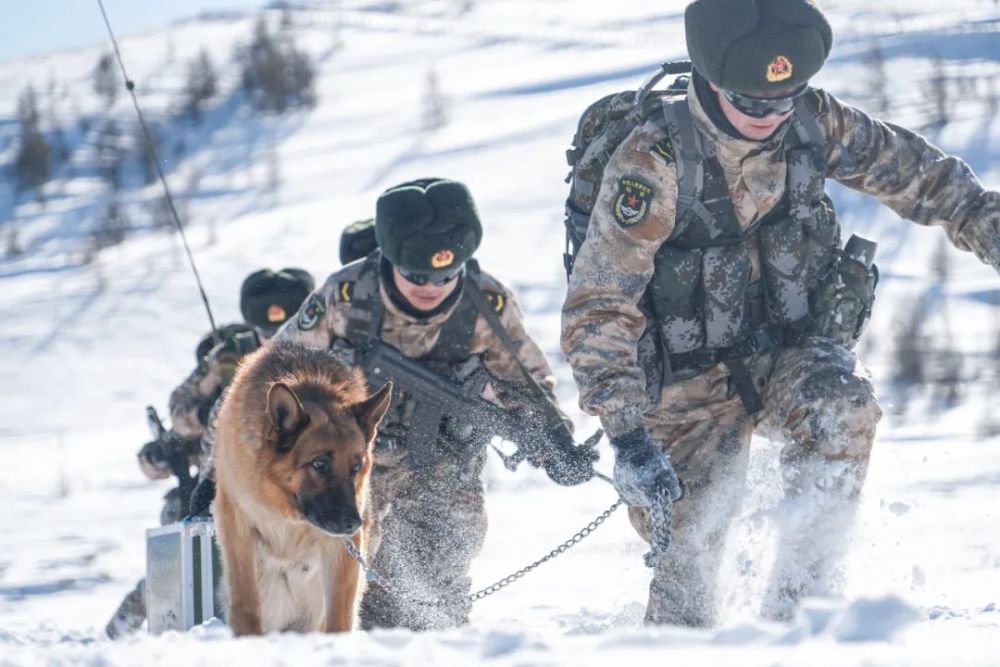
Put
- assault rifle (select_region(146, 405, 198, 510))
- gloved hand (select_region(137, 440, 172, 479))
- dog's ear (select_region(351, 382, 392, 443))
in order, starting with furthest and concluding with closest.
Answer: gloved hand (select_region(137, 440, 172, 479))
assault rifle (select_region(146, 405, 198, 510))
dog's ear (select_region(351, 382, 392, 443))

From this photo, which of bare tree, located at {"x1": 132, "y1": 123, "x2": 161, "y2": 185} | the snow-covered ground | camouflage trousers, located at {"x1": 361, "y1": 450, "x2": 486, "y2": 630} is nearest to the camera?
the snow-covered ground

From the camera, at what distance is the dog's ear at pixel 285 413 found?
462cm

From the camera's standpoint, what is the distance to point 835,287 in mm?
5086

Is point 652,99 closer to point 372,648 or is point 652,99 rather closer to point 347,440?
point 347,440

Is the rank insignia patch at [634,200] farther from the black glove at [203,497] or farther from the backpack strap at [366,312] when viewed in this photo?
the black glove at [203,497]

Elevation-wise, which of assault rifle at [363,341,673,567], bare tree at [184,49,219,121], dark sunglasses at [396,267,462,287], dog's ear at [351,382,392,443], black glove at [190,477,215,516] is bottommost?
black glove at [190,477,215,516]

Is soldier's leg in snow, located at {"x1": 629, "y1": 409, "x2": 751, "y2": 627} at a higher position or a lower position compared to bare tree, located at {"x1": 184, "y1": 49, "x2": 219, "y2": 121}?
lower

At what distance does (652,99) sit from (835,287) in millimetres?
964

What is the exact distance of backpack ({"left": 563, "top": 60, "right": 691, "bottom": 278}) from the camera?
498cm

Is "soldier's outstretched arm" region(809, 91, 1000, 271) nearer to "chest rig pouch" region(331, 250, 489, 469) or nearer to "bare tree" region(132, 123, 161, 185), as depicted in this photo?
"chest rig pouch" region(331, 250, 489, 469)

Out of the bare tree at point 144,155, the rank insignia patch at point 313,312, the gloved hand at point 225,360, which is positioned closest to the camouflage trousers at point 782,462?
the rank insignia patch at point 313,312

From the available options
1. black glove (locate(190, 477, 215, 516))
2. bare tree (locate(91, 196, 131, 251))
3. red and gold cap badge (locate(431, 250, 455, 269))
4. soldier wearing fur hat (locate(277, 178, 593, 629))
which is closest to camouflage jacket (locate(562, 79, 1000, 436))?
red and gold cap badge (locate(431, 250, 455, 269))

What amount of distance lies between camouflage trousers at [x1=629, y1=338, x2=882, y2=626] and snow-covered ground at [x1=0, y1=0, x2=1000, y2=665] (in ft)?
0.40

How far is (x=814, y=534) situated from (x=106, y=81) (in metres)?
37.3
